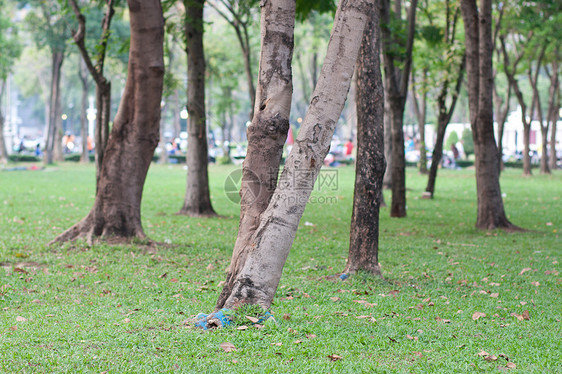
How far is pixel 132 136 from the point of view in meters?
8.88

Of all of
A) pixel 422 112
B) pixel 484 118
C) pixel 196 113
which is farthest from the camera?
pixel 422 112

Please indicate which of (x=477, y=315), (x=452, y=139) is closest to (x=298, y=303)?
(x=477, y=315)

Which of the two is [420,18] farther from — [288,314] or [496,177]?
[288,314]

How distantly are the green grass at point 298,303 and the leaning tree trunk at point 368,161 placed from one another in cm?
36

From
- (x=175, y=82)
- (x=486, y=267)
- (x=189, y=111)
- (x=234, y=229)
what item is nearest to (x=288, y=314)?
(x=486, y=267)

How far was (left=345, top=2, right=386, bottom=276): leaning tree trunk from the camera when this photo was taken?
6.79 metres

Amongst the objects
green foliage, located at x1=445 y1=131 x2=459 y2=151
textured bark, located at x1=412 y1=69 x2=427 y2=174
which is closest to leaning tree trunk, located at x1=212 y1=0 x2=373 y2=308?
textured bark, located at x1=412 y1=69 x2=427 y2=174

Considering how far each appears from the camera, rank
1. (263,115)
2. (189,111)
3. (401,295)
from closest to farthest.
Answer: (263,115) → (401,295) → (189,111)

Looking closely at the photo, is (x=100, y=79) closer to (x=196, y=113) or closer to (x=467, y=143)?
(x=196, y=113)

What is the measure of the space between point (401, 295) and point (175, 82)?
9.48 meters

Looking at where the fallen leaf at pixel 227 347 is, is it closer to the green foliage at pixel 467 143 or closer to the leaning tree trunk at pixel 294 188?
the leaning tree trunk at pixel 294 188

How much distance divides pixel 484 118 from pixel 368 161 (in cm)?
516

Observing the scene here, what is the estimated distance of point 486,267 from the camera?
7.85 metres

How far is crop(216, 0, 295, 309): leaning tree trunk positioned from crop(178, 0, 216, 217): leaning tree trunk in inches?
296
